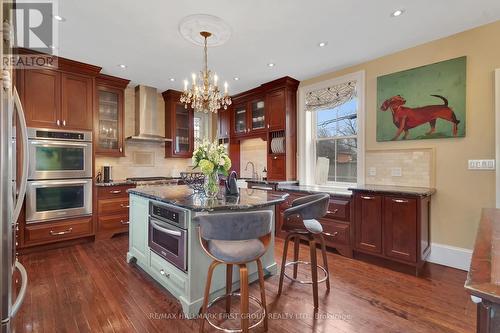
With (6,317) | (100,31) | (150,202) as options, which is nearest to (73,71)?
(100,31)

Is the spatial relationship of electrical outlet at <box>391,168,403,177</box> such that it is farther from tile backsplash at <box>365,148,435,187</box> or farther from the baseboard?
the baseboard

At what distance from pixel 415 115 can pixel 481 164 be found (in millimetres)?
851

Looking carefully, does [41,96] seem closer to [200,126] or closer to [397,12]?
[200,126]

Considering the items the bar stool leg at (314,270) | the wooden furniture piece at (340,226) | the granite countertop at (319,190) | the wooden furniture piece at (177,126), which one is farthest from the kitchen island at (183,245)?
the wooden furniture piece at (177,126)

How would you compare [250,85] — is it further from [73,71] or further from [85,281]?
[85,281]

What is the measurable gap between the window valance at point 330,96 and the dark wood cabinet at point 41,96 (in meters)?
3.74

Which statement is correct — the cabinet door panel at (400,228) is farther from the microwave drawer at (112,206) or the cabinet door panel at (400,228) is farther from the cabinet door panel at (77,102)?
the cabinet door panel at (77,102)

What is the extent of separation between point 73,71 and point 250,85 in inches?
109

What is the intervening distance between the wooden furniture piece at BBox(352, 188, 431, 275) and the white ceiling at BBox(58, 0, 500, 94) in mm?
1781

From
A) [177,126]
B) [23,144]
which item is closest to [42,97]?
[177,126]

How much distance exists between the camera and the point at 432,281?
247 cm

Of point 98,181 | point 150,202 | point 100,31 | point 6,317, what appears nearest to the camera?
point 6,317

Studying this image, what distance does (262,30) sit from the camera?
269cm

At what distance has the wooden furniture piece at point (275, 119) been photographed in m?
4.23
